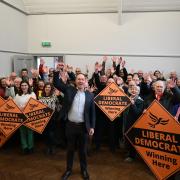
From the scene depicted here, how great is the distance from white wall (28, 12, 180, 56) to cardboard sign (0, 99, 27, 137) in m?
4.79

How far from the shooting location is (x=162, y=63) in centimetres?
852

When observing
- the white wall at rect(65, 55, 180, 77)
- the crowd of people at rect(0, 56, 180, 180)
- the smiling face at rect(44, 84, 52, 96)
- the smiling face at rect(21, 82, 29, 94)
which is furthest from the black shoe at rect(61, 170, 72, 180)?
the white wall at rect(65, 55, 180, 77)

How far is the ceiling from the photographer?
8219 millimetres

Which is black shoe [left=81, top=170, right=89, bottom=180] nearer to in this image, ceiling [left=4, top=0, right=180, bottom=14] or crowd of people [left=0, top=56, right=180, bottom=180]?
crowd of people [left=0, top=56, right=180, bottom=180]

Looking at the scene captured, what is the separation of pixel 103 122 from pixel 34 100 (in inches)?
57.5

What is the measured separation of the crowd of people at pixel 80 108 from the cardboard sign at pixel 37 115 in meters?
0.13

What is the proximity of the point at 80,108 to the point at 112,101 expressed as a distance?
4.35ft

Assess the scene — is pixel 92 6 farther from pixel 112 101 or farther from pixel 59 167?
pixel 59 167

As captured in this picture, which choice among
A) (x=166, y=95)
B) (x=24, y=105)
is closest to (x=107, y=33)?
(x=24, y=105)

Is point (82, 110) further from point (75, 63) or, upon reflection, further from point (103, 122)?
point (75, 63)

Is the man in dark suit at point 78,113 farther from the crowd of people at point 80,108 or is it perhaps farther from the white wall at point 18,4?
the white wall at point 18,4

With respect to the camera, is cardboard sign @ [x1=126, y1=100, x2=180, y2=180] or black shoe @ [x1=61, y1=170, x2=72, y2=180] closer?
cardboard sign @ [x1=126, y1=100, x2=180, y2=180]

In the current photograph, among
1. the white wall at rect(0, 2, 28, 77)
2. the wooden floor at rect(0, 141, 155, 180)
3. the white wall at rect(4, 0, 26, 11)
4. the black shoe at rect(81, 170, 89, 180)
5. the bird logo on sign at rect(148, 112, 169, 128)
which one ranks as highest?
the white wall at rect(4, 0, 26, 11)

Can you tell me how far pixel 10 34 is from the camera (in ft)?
26.4
